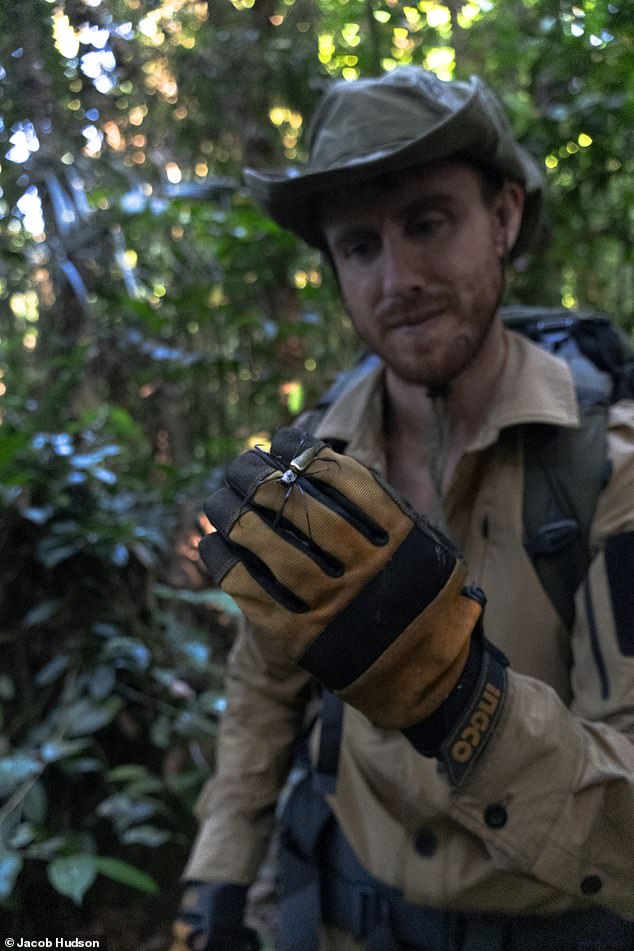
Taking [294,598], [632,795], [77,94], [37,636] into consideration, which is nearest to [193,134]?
[77,94]

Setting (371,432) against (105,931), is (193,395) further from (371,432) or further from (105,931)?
(105,931)

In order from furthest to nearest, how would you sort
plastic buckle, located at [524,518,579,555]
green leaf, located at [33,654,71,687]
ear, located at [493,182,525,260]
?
green leaf, located at [33,654,71,687]
ear, located at [493,182,525,260]
plastic buckle, located at [524,518,579,555]

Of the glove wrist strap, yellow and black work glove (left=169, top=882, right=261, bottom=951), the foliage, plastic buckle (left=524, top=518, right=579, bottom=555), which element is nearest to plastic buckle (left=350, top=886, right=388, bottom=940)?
yellow and black work glove (left=169, top=882, right=261, bottom=951)

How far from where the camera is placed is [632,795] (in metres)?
1.12

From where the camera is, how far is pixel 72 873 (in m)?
1.71

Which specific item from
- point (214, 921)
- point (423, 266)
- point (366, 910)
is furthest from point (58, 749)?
point (423, 266)

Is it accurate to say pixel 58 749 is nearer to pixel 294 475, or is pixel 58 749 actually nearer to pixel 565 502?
pixel 294 475

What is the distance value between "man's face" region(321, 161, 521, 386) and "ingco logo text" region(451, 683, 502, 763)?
0.77 meters

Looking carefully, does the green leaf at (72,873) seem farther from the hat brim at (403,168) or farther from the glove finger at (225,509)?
the hat brim at (403,168)

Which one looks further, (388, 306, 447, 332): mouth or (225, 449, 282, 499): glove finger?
(388, 306, 447, 332): mouth

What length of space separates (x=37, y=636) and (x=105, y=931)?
985mm

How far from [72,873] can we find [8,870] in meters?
0.14

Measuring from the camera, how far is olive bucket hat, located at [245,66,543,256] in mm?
1543

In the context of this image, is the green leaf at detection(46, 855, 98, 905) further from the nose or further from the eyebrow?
the eyebrow
